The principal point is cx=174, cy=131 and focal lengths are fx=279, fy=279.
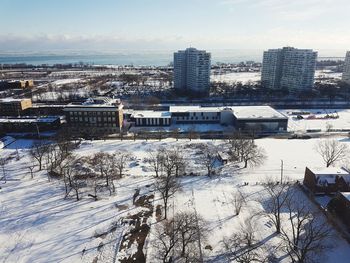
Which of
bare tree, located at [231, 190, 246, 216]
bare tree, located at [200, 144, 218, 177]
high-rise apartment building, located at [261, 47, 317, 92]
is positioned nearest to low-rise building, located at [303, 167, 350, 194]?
bare tree, located at [231, 190, 246, 216]

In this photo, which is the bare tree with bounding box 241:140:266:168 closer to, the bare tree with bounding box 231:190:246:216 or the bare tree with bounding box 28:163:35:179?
the bare tree with bounding box 231:190:246:216

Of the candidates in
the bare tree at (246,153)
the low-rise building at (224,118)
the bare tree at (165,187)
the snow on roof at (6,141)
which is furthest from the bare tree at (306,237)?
the snow on roof at (6,141)

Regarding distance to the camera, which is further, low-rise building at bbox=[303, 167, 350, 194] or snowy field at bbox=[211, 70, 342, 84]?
snowy field at bbox=[211, 70, 342, 84]

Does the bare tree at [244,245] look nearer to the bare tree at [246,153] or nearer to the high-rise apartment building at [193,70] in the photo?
the bare tree at [246,153]

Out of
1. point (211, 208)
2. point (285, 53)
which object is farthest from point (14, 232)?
point (285, 53)

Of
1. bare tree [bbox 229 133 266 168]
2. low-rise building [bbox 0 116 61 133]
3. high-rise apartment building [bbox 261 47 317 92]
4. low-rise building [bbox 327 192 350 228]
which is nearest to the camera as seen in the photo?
low-rise building [bbox 327 192 350 228]

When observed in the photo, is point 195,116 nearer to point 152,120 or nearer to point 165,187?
point 152,120

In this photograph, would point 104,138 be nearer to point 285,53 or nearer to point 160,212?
point 160,212
